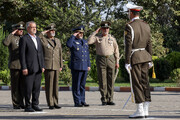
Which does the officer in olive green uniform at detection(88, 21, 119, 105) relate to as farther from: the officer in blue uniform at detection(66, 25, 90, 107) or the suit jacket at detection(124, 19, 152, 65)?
the suit jacket at detection(124, 19, 152, 65)

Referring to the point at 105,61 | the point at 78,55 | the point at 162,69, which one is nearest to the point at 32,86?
the point at 78,55

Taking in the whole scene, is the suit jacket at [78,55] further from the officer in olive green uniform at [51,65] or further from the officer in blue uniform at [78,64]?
the officer in olive green uniform at [51,65]

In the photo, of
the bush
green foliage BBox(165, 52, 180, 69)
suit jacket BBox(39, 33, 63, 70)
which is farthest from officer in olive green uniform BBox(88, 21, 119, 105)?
green foliage BBox(165, 52, 180, 69)

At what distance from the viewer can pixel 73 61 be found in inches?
447

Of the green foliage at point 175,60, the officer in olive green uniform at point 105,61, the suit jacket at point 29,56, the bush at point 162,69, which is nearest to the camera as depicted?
the suit jacket at point 29,56

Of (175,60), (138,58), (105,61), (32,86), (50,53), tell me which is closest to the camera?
(138,58)

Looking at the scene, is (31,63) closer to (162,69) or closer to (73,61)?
(73,61)

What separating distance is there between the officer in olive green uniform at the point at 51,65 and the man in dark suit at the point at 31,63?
60 cm

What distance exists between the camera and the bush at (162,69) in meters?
25.8

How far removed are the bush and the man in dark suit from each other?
16.4 metres

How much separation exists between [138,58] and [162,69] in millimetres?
17924

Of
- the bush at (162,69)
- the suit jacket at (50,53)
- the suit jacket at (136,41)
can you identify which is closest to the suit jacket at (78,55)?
the suit jacket at (50,53)

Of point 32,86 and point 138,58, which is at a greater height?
point 138,58

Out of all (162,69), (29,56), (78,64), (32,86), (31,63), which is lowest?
(162,69)
